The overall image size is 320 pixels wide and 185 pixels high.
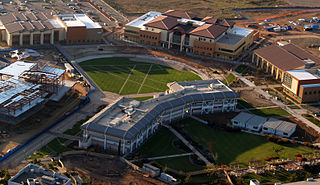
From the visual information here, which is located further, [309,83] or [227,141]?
[309,83]

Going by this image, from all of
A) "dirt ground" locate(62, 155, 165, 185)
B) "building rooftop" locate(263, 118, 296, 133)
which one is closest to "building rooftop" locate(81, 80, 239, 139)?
"dirt ground" locate(62, 155, 165, 185)

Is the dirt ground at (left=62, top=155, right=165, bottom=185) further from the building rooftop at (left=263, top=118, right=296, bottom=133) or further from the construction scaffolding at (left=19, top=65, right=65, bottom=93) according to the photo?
the building rooftop at (left=263, top=118, right=296, bottom=133)

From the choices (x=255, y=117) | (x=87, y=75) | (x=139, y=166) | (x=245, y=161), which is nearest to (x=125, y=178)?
(x=139, y=166)

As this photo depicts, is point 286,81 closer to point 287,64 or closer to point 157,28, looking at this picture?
point 287,64

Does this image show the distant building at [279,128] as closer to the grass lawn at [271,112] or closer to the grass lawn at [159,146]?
the grass lawn at [271,112]

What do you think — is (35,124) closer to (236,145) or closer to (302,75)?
(236,145)

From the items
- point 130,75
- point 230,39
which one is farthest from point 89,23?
point 230,39
